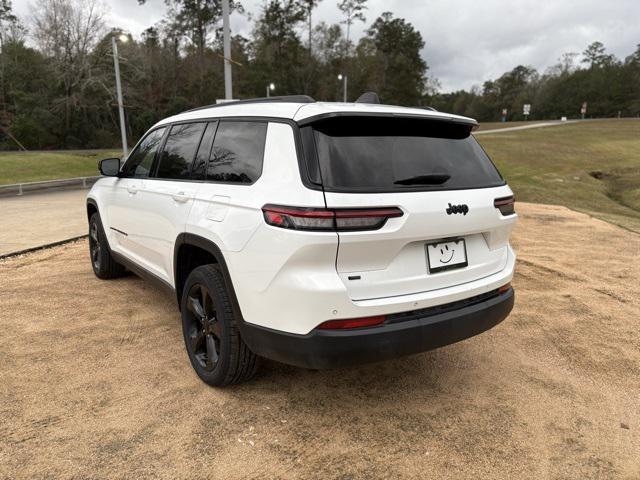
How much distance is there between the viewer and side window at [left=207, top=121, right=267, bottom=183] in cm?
273

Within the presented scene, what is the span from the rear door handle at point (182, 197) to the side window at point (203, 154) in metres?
0.13

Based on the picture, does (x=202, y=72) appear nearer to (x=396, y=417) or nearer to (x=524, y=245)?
(x=524, y=245)

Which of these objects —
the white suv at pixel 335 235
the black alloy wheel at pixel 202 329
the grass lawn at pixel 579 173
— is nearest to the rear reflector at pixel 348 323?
the white suv at pixel 335 235

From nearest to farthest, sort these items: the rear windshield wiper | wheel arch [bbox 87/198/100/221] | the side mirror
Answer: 1. the rear windshield wiper
2. the side mirror
3. wheel arch [bbox 87/198/100/221]

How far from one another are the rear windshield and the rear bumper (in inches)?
27.4

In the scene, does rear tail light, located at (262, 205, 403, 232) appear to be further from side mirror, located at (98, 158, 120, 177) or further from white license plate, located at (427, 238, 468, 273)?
side mirror, located at (98, 158, 120, 177)

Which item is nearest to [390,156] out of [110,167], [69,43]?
[110,167]

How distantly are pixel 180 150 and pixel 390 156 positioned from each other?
5.78 feet

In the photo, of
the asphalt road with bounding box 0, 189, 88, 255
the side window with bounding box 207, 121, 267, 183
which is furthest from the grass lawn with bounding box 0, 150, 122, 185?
the side window with bounding box 207, 121, 267, 183

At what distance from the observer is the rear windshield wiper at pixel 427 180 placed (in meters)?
2.52

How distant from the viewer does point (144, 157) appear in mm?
4164

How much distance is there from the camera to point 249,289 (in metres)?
2.55

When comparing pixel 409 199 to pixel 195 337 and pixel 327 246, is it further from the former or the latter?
pixel 195 337

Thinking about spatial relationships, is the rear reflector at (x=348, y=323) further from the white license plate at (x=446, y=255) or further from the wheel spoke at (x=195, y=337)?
the wheel spoke at (x=195, y=337)
